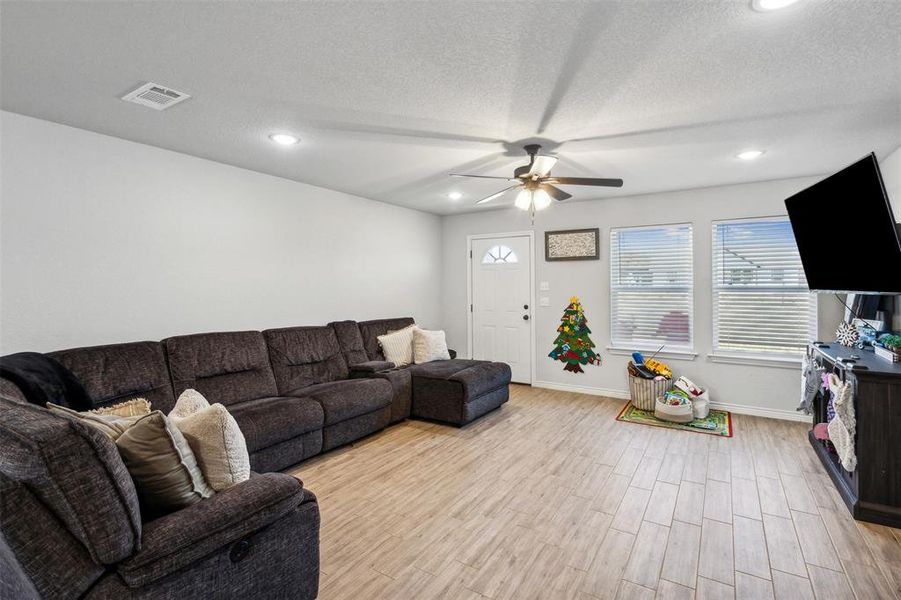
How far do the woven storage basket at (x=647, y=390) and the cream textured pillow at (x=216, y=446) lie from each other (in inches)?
162

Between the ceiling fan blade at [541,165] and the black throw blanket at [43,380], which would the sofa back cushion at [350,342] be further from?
the ceiling fan blade at [541,165]

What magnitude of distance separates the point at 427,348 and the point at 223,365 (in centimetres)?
216

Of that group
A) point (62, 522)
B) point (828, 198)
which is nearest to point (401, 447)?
point (62, 522)

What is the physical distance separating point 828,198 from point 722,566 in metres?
2.39

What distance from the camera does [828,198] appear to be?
9.46 feet

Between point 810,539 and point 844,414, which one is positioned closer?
point 810,539

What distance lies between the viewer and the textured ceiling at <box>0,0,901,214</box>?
5.74ft

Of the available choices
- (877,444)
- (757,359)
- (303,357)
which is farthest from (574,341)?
(303,357)

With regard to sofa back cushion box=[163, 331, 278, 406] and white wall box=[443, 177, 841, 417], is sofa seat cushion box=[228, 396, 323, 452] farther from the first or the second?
white wall box=[443, 177, 841, 417]

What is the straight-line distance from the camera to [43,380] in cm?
215

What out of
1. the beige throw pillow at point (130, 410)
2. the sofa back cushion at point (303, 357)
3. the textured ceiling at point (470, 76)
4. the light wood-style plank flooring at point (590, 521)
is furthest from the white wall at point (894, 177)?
the beige throw pillow at point (130, 410)

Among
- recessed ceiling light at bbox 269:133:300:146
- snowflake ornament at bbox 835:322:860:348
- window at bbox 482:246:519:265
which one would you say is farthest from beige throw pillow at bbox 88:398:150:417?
snowflake ornament at bbox 835:322:860:348

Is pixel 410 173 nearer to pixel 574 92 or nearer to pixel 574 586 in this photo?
pixel 574 92

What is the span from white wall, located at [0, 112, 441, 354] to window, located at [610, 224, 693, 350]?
3.02 meters
